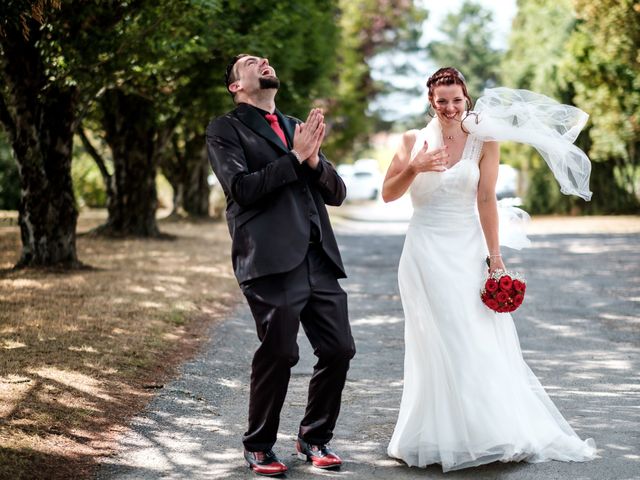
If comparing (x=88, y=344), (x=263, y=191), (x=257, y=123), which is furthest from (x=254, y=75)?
(x=88, y=344)

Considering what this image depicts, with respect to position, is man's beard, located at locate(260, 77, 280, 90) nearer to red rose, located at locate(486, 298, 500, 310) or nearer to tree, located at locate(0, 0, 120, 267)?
red rose, located at locate(486, 298, 500, 310)

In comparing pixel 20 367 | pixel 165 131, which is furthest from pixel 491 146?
pixel 165 131

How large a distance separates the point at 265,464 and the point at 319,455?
320 mm

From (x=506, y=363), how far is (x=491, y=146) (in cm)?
129

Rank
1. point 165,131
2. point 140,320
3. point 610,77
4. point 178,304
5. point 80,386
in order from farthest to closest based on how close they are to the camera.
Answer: point 610,77 < point 165,131 < point 178,304 < point 140,320 < point 80,386

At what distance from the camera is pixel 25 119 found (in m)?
14.1

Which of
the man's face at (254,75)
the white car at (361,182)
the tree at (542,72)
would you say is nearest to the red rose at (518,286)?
the man's face at (254,75)

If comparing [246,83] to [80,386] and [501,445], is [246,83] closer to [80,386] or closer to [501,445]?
[501,445]

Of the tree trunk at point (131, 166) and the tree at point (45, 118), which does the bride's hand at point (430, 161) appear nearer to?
the tree at point (45, 118)

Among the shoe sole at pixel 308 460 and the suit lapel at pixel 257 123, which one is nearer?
the suit lapel at pixel 257 123

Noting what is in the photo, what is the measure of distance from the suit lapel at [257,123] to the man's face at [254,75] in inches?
4.5

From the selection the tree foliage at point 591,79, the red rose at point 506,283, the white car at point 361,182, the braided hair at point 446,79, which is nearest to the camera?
the red rose at point 506,283

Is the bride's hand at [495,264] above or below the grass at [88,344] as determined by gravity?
above

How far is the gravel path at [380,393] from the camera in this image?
5.38 m
